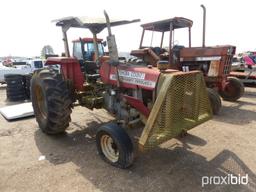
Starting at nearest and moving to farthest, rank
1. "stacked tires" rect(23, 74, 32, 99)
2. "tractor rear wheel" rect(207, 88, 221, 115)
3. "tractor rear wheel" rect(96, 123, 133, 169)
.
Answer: "tractor rear wheel" rect(96, 123, 133, 169), "tractor rear wheel" rect(207, 88, 221, 115), "stacked tires" rect(23, 74, 32, 99)

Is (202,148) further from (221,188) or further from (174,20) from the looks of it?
(174,20)

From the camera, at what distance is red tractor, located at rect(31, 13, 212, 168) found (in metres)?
3.40

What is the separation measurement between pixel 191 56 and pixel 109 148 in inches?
184

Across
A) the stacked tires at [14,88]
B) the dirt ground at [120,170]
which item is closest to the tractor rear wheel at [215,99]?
the dirt ground at [120,170]

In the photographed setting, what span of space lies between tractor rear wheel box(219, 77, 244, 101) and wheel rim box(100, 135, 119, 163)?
5530 millimetres

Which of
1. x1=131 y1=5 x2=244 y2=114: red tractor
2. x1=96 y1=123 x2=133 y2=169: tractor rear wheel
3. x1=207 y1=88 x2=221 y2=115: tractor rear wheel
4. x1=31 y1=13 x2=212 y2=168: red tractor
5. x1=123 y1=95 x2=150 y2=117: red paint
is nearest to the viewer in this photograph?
x1=31 y1=13 x2=212 y2=168: red tractor

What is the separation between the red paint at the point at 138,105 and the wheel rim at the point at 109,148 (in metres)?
0.73

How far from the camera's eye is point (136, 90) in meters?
4.14

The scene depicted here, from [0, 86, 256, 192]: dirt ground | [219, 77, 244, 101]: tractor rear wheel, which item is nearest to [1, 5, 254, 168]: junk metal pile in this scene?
[0, 86, 256, 192]: dirt ground

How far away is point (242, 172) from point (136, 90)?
78.6 inches

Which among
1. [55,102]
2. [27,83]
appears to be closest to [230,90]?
[55,102]

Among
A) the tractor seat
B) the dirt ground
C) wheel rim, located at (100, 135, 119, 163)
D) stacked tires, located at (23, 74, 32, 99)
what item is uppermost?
the tractor seat

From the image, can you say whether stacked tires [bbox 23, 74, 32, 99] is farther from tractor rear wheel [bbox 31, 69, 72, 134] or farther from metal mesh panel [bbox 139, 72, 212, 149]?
metal mesh panel [bbox 139, 72, 212, 149]

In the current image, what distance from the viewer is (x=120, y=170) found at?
11.9ft
